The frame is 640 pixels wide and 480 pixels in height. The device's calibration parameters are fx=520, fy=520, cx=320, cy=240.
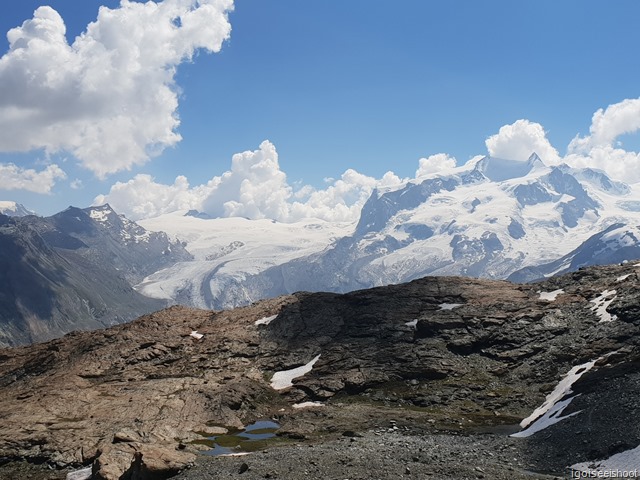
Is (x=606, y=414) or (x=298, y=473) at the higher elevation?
(x=298, y=473)

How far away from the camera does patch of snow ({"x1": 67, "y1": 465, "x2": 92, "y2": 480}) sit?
173 ft

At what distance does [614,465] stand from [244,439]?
144 feet

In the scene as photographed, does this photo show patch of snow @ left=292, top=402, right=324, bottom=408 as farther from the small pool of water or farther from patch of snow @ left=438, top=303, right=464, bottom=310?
patch of snow @ left=438, top=303, right=464, bottom=310

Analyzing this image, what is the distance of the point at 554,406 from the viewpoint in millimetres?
62969

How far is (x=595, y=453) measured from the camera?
4344cm

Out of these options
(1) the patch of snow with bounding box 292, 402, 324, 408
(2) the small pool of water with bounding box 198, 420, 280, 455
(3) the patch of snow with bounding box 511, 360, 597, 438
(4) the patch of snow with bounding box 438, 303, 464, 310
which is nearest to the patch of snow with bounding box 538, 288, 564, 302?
(4) the patch of snow with bounding box 438, 303, 464, 310

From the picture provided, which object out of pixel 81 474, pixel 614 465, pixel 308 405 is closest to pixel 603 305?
pixel 308 405

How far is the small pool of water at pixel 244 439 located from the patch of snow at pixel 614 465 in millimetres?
35438

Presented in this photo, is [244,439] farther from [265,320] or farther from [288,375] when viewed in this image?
[265,320]

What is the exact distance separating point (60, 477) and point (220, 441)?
61.6 ft

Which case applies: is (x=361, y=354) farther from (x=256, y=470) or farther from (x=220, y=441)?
(x=256, y=470)

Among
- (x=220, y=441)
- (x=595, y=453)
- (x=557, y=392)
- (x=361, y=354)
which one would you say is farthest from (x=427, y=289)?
(x=595, y=453)

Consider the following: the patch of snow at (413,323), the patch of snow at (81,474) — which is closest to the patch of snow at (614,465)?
the patch of snow at (81,474)

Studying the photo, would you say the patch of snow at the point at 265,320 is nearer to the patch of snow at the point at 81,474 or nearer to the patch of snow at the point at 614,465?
the patch of snow at the point at 81,474
